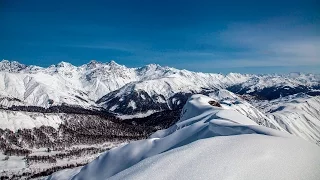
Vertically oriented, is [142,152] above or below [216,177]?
below

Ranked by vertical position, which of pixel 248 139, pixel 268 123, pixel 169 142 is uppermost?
pixel 248 139

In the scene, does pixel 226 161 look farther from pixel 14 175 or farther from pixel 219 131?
pixel 14 175

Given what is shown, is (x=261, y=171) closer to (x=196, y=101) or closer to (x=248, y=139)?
(x=248, y=139)

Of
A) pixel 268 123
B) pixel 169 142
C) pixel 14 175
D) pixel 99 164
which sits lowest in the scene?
pixel 14 175

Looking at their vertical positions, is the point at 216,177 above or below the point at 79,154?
above

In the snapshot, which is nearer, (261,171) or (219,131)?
(261,171)

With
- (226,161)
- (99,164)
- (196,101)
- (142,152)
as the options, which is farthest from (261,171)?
(196,101)

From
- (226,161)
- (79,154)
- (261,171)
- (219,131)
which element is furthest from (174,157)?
(79,154)

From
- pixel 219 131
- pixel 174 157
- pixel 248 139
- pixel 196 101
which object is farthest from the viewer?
pixel 196 101

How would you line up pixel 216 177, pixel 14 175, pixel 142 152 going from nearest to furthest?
pixel 216 177, pixel 142 152, pixel 14 175
